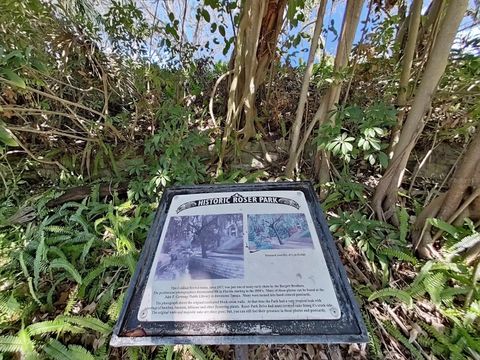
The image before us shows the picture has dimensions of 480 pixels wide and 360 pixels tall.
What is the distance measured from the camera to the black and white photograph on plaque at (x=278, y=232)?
3.00ft

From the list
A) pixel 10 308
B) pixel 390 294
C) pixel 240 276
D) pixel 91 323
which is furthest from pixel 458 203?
pixel 10 308

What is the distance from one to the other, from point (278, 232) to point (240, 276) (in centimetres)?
23

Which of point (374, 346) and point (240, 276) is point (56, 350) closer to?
point (240, 276)

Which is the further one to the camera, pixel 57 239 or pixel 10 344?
pixel 57 239

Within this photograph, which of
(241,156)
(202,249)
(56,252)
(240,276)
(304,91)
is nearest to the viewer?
(240,276)

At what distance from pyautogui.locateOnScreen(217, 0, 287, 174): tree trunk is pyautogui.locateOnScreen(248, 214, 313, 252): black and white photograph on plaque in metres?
0.96

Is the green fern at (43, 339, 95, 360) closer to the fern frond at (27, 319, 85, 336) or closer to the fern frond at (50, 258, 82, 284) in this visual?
the fern frond at (27, 319, 85, 336)

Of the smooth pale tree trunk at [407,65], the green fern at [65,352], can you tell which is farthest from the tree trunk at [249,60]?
the green fern at [65,352]

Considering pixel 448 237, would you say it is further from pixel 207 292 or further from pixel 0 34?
pixel 0 34

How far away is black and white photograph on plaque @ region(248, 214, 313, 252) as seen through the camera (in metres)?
0.91

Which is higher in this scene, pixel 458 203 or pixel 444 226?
pixel 458 203

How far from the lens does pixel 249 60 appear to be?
1729 millimetres

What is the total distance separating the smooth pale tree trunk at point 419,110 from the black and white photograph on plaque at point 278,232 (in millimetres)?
890

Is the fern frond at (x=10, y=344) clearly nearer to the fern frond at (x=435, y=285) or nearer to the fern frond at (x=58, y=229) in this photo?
the fern frond at (x=58, y=229)
